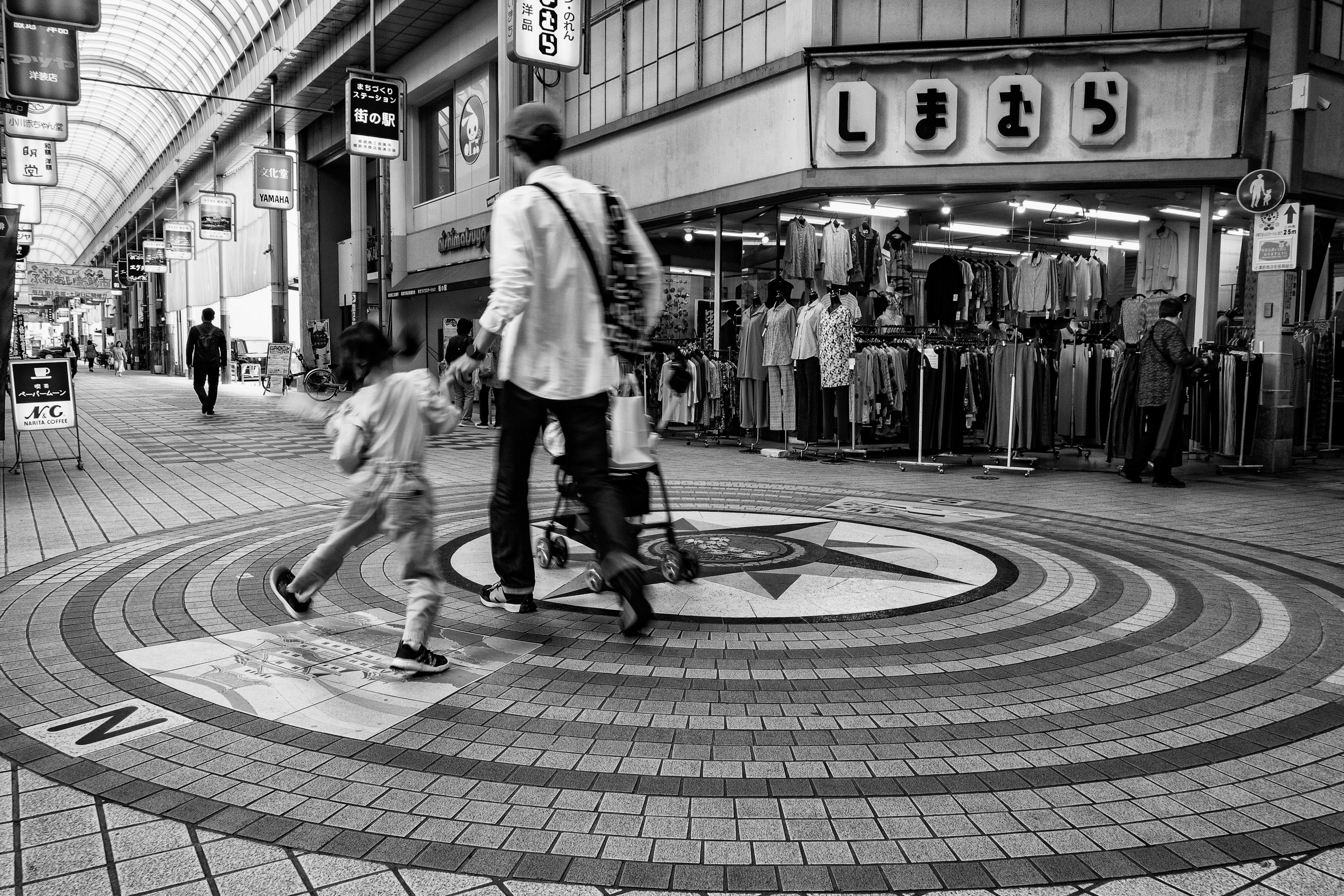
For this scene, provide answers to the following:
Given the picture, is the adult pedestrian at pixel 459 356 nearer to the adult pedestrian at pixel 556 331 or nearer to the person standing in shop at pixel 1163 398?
the person standing in shop at pixel 1163 398

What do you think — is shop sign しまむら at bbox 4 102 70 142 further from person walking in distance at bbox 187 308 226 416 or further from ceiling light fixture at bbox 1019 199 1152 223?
ceiling light fixture at bbox 1019 199 1152 223

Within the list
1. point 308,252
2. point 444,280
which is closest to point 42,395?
point 444,280

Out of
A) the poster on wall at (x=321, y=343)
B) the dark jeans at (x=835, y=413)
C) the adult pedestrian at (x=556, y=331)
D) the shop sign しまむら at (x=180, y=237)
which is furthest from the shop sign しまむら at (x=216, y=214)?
the adult pedestrian at (x=556, y=331)

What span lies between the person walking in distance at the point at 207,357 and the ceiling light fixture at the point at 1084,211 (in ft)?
46.5

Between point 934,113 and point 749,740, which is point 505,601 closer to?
point 749,740

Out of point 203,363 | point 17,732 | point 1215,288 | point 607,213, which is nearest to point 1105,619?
point 607,213

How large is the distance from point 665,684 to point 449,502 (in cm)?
466

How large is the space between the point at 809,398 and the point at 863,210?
3.18 m

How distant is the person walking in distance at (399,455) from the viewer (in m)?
3.57

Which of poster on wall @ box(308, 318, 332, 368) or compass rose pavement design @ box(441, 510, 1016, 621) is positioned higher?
poster on wall @ box(308, 318, 332, 368)

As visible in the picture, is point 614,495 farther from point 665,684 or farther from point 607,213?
point 607,213

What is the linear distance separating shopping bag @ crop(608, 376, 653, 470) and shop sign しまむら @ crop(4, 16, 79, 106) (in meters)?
13.9

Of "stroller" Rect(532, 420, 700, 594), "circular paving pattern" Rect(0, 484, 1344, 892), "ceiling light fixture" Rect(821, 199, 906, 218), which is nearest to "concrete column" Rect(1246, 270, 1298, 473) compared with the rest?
"ceiling light fixture" Rect(821, 199, 906, 218)

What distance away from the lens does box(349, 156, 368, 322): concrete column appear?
91.6 feet
